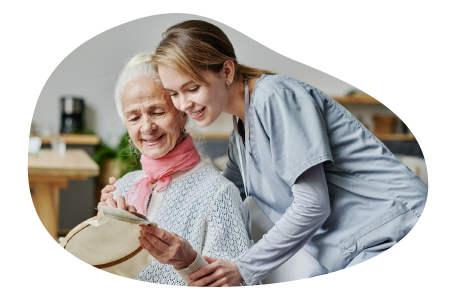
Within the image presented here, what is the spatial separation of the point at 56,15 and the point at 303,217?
0.79 meters

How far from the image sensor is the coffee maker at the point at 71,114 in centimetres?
Result: 104

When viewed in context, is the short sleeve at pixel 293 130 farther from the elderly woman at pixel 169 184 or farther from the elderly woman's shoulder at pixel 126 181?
the elderly woman's shoulder at pixel 126 181

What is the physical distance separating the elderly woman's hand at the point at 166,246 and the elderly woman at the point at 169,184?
0.07m

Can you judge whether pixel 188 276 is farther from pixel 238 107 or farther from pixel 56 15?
pixel 56 15

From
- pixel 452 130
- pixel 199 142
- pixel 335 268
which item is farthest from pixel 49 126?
pixel 452 130

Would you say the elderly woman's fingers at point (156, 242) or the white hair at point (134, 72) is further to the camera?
the white hair at point (134, 72)

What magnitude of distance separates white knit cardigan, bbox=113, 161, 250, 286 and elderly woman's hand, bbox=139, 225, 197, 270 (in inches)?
3.2

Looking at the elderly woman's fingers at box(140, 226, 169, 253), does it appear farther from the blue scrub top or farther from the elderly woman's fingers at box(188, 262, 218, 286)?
the blue scrub top

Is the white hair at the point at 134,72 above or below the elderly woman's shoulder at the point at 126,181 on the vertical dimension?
above

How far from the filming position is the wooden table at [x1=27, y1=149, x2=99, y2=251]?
1.06 metres

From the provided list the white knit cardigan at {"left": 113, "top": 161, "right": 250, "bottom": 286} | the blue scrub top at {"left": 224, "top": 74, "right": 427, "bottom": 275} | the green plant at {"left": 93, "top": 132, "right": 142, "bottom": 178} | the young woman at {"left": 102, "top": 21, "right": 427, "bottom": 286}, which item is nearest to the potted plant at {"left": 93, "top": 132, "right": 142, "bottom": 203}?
the green plant at {"left": 93, "top": 132, "right": 142, "bottom": 178}

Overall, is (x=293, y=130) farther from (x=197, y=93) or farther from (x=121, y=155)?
(x=121, y=155)

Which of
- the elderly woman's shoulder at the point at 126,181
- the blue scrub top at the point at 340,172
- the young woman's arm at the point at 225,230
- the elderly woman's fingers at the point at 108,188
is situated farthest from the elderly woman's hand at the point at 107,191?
the blue scrub top at the point at 340,172

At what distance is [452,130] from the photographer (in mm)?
978
